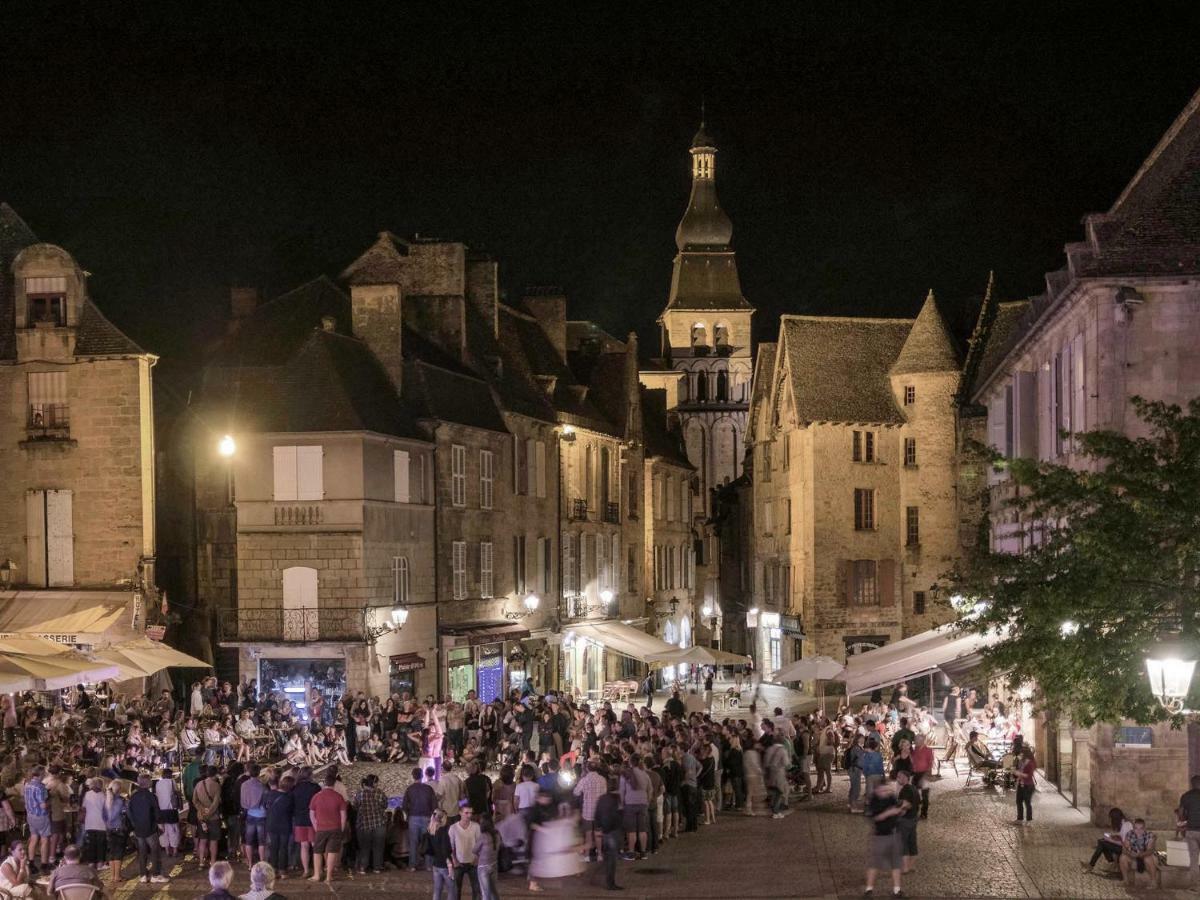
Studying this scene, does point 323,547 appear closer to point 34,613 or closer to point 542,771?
point 34,613

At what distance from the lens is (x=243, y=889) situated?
21.5 meters

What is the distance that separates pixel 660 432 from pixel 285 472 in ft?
102

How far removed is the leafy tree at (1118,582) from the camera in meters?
19.0

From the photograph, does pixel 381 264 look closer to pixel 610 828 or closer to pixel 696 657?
pixel 696 657

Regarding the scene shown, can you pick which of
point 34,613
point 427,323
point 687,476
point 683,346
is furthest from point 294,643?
point 683,346

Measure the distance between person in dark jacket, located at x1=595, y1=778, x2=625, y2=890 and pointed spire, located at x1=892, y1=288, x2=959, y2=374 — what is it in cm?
3436

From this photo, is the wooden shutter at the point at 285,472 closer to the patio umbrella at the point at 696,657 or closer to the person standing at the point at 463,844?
the patio umbrella at the point at 696,657

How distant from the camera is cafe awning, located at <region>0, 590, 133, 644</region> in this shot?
1419 inches

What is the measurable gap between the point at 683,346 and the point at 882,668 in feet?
269

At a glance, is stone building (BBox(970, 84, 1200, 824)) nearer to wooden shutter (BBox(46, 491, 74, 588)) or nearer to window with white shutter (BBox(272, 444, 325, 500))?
window with white shutter (BBox(272, 444, 325, 500))

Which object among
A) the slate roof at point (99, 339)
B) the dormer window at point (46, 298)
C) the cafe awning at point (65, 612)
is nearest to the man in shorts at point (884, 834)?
the cafe awning at point (65, 612)

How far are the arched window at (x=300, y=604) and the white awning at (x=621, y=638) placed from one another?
9775 millimetres

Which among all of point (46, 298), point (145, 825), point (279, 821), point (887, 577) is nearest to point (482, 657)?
point (46, 298)

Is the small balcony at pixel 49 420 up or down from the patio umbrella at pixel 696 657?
up
